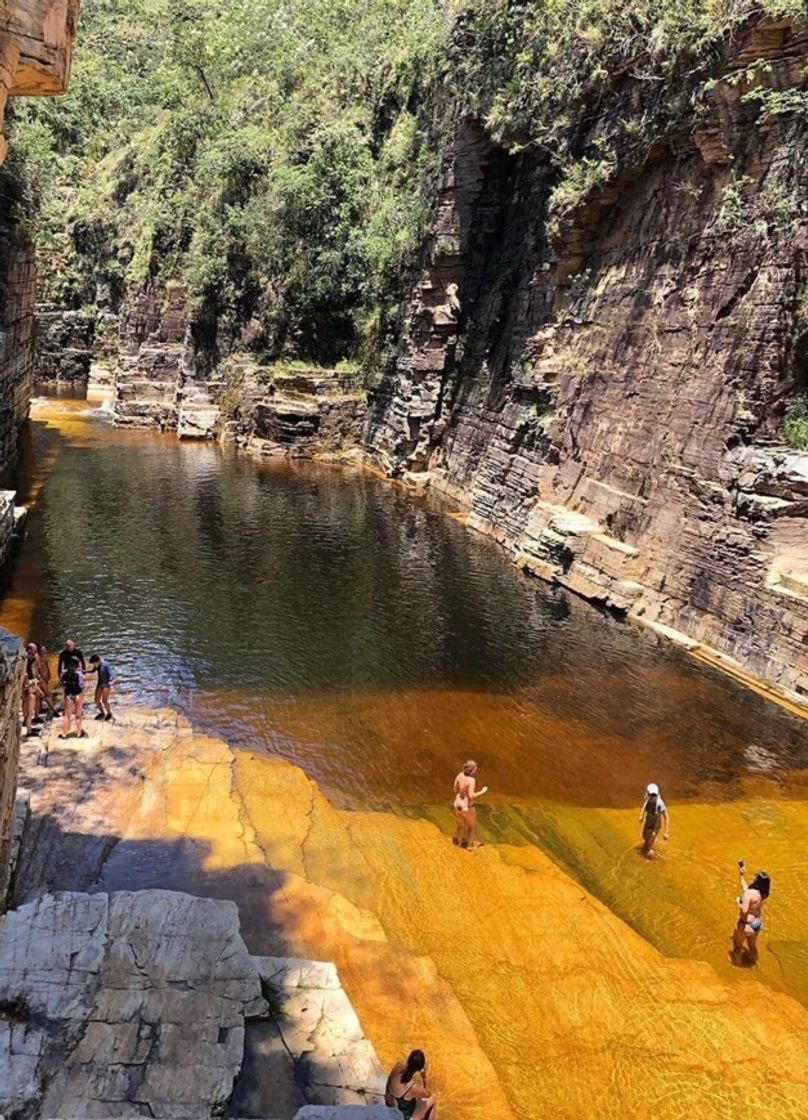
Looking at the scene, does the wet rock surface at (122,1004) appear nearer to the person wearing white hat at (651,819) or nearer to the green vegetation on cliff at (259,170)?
the person wearing white hat at (651,819)

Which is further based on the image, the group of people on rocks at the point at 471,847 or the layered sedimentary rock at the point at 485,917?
the layered sedimentary rock at the point at 485,917

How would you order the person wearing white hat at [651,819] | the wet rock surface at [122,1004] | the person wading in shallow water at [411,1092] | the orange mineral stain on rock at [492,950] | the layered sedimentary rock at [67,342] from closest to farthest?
the wet rock surface at [122,1004]
the person wading in shallow water at [411,1092]
the orange mineral stain on rock at [492,950]
the person wearing white hat at [651,819]
the layered sedimentary rock at [67,342]

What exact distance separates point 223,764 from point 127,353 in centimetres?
4617

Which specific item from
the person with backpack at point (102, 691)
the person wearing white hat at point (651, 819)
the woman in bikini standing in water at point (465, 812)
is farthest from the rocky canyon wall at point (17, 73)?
the person wearing white hat at point (651, 819)

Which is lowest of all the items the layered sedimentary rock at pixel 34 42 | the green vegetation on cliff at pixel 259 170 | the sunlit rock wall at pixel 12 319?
the sunlit rock wall at pixel 12 319

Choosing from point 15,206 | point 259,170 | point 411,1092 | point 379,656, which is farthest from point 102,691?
point 259,170

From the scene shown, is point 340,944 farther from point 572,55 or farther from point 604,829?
point 572,55

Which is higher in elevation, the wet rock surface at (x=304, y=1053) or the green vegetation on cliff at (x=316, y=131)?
the green vegetation on cliff at (x=316, y=131)

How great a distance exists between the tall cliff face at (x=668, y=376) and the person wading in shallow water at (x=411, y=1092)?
13510 millimetres

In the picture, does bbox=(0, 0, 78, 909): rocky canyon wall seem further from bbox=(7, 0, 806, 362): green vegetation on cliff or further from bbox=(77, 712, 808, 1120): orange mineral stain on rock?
bbox=(7, 0, 806, 362): green vegetation on cliff

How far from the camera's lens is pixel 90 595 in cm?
2073

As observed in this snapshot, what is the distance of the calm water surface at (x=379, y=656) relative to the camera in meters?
14.7

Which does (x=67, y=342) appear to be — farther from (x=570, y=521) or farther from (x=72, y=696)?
(x=72, y=696)

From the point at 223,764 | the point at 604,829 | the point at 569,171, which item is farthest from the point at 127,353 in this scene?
the point at 604,829
